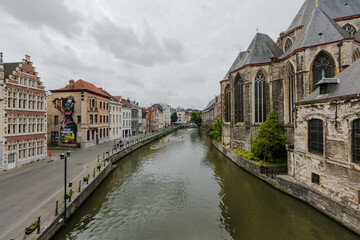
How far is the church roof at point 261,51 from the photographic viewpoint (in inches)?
837

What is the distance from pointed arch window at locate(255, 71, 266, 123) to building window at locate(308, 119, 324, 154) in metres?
9.57

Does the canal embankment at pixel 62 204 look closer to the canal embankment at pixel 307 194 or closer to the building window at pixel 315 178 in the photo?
the canal embankment at pixel 307 194

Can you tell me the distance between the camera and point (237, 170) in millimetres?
18109

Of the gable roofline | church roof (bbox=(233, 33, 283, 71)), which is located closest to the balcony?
church roof (bbox=(233, 33, 283, 71))

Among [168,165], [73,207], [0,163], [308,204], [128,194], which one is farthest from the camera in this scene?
[168,165]

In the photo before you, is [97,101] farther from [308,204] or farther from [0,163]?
[308,204]

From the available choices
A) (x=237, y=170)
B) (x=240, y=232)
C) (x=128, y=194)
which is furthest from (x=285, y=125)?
(x=128, y=194)

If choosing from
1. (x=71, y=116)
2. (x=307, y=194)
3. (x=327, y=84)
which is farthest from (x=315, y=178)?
(x=71, y=116)

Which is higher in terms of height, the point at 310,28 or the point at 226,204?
the point at 310,28

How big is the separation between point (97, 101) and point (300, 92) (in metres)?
30.6

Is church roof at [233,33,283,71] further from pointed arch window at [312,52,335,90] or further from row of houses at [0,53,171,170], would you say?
row of houses at [0,53,171,170]

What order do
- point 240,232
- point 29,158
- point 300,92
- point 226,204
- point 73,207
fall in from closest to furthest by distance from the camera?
1. point 240,232
2. point 73,207
3. point 226,204
4. point 300,92
5. point 29,158

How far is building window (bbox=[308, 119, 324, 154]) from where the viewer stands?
10.5 meters

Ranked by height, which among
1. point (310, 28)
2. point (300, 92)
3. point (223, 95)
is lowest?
point (300, 92)
